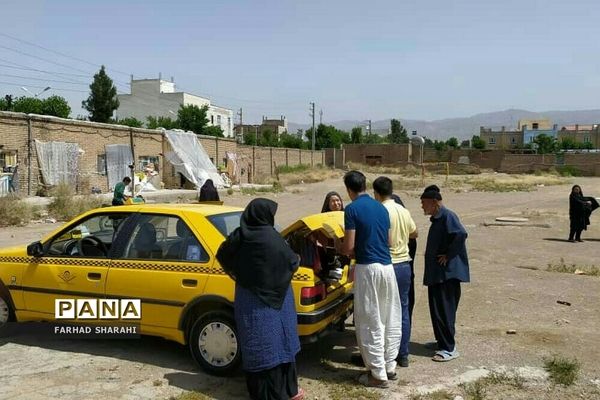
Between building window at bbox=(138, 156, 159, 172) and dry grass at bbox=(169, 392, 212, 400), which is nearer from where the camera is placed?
dry grass at bbox=(169, 392, 212, 400)

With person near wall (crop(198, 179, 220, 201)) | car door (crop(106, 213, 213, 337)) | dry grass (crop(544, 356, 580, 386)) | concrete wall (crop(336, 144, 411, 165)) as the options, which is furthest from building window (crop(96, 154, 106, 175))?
concrete wall (crop(336, 144, 411, 165))

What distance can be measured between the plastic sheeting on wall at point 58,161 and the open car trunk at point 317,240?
67.6 ft

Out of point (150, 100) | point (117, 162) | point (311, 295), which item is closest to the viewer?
point (311, 295)

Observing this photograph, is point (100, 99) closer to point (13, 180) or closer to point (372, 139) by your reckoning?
point (13, 180)

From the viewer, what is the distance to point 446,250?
5488 millimetres

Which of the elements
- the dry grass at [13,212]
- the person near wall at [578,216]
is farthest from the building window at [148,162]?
the person near wall at [578,216]

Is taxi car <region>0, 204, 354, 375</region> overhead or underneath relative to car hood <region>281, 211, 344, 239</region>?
underneath

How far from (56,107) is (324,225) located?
48185mm

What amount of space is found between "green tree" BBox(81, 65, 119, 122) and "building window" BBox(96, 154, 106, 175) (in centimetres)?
3156

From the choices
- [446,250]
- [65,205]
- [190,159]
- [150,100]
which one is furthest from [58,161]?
[150,100]

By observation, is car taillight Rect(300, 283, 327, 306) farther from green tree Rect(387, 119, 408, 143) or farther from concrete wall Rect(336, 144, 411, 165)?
green tree Rect(387, 119, 408, 143)

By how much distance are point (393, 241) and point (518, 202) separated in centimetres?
2560

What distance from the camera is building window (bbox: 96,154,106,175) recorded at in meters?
27.3

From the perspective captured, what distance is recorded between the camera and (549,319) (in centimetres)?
700
